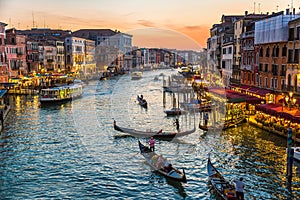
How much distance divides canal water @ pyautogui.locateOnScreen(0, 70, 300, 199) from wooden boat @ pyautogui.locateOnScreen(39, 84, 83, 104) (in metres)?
9.84

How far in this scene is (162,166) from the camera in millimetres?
13844

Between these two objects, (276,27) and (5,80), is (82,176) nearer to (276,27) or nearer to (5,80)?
(276,27)

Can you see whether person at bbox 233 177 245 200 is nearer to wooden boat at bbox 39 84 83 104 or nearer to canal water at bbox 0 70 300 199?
canal water at bbox 0 70 300 199

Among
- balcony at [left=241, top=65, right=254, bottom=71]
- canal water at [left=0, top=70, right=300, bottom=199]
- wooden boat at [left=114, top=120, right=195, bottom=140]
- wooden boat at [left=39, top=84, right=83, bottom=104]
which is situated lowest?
canal water at [left=0, top=70, right=300, bottom=199]

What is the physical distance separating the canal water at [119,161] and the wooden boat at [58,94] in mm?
9841

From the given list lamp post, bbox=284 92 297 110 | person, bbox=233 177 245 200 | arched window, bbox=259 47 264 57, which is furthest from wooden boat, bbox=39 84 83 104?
person, bbox=233 177 245 200

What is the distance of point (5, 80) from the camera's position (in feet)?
132

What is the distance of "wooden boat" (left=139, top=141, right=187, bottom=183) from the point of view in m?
12.9

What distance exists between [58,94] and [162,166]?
1025 inches

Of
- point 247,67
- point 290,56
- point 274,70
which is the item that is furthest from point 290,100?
point 247,67

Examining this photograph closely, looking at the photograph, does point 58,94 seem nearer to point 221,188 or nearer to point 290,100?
point 290,100

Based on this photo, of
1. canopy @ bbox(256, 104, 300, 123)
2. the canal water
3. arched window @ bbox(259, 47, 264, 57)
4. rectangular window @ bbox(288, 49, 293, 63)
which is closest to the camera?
the canal water

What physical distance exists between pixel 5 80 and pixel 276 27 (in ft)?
107

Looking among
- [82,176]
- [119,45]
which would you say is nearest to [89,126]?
[82,176]
